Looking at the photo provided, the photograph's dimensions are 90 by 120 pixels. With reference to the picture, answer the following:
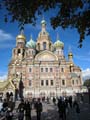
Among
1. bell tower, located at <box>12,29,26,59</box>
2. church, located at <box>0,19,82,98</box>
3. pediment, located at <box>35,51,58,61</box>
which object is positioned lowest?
church, located at <box>0,19,82,98</box>

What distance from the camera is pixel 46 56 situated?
5812 cm

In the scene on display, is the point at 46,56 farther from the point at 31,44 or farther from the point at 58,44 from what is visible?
the point at 58,44

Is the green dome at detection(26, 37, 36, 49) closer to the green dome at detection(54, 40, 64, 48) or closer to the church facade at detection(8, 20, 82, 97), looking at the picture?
the church facade at detection(8, 20, 82, 97)

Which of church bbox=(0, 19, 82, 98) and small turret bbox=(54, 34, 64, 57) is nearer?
church bbox=(0, 19, 82, 98)

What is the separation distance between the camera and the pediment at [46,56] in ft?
190

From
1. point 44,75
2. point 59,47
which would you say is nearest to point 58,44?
point 59,47

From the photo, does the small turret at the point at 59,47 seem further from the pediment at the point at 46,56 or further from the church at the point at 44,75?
the pediment at the point at 46,56

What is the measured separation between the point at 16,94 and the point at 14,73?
5978 millimetres

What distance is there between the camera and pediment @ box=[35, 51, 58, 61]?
5794cm

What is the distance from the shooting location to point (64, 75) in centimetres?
5766

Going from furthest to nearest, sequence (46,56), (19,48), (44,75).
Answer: (19,48), (46,56), (44,75)

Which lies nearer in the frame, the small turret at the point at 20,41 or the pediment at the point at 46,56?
the pediment at the point at 46,56

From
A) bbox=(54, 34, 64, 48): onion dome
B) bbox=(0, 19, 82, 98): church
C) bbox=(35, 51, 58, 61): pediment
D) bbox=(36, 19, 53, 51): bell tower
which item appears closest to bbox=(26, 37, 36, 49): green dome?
bbox=(36, 19, 53, 51): bell tower

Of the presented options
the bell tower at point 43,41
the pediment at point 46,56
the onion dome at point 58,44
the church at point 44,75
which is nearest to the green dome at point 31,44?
the bell tower at point 43,41
